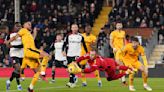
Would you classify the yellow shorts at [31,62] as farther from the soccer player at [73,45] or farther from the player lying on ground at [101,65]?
the player lying on ground at [101,65]

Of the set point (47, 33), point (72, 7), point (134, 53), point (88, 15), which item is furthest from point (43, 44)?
point (134, 53)

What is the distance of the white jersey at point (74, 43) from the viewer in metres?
21.7

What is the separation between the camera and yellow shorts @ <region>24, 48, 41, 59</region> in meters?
19.9

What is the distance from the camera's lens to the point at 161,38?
118 feet

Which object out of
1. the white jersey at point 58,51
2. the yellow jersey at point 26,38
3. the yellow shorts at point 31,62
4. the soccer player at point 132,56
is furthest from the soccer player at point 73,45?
the white jersey at point 58,51

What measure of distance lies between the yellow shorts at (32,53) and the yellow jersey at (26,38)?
171 millimetres

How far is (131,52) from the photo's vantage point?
66.5 feet

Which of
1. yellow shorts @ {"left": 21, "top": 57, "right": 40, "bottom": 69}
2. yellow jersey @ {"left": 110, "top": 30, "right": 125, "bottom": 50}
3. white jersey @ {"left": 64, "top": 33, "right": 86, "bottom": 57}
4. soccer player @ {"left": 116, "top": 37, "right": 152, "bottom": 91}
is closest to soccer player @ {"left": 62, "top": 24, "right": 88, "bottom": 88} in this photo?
white jersey @ {"left": 64, "top": 33, "right": 86, "bottom": 57}

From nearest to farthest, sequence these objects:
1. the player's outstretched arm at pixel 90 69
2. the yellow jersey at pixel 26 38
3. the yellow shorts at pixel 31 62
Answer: the player's outstretched arm at pixel 90 69 < the yellow shorts at pixel 31 62 < the yellow jersey at pixel 26 38

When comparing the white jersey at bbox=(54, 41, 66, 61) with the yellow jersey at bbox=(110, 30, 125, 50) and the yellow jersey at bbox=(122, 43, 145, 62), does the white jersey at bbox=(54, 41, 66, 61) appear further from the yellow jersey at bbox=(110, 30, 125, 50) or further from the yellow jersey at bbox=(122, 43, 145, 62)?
the yellow jersey at bbox=(122, 43, 145, 62)

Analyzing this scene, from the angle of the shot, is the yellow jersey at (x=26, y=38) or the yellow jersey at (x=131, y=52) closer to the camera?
the yellow jersey at (x=131, y=52)

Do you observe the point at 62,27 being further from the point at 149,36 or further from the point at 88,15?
the point at 149,36

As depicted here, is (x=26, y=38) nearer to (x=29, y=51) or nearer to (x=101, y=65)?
(x=29, y=51)

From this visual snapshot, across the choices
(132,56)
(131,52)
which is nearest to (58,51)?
(132,56)
